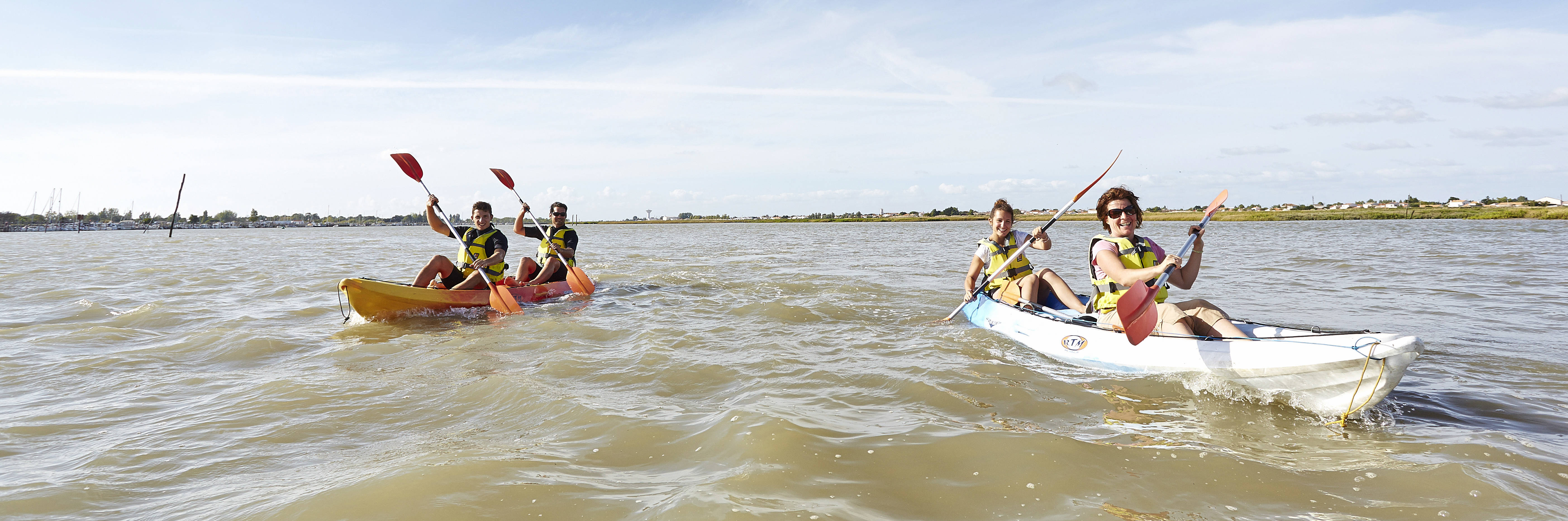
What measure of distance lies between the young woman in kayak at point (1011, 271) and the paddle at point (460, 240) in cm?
612

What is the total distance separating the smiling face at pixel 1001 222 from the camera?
7.95 metres

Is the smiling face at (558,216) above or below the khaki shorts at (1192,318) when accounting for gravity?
above

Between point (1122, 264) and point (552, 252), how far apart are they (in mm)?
8837

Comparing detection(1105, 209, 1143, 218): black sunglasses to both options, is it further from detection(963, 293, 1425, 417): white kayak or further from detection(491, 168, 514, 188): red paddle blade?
detection(491, 168, 514, 188): red paddle blade

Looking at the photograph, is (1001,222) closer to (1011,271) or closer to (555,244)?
(1011,271)

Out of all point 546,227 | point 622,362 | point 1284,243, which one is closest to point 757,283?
point 546,227

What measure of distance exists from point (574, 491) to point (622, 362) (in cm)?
321

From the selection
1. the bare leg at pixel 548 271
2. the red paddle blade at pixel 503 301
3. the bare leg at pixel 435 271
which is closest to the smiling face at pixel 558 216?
the bare leg at pixel 548 271

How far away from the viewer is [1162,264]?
5.19m

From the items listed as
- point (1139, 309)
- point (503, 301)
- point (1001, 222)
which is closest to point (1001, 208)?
point (1001, 222)

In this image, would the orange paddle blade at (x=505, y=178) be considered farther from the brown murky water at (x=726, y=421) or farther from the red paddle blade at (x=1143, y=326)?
the red paddle blade at (x=1143, y=326)

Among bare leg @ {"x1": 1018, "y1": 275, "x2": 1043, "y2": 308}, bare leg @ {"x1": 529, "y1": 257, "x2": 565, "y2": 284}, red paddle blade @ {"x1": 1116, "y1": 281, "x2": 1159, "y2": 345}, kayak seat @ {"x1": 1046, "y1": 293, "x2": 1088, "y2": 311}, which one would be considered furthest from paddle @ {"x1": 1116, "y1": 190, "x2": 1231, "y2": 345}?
bare leg @ {"x1": 529, "y1": 257, "x2": 565, "y2": 284}

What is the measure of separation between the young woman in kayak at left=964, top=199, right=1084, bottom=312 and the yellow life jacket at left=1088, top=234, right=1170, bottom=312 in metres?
1.44

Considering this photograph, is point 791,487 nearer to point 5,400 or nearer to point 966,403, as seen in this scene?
point 966,403
